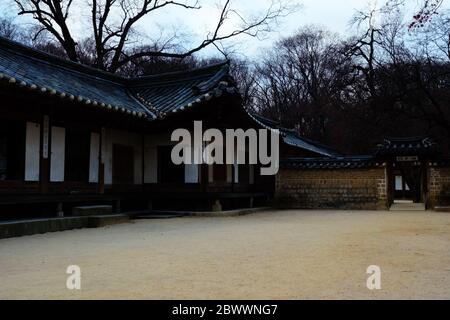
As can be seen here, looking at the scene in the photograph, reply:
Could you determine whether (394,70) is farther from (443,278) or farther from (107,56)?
(443,278)

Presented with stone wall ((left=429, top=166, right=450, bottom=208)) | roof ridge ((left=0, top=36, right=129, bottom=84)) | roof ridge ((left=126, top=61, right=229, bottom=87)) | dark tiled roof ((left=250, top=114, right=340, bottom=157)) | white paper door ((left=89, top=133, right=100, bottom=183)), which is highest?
roof ridge ((left=126, top=61, right=229, bottom=87))

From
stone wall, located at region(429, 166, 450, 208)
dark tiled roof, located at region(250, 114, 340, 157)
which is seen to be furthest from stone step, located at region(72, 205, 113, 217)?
dark tiled roof, located at region(250, 114, 340, 157)

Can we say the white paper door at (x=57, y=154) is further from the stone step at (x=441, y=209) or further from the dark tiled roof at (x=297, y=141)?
the dark tiled roof at (x=297, y=141)

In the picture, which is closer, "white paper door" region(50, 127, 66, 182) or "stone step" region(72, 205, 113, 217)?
"stone step" region(72, 205, 113, 217)

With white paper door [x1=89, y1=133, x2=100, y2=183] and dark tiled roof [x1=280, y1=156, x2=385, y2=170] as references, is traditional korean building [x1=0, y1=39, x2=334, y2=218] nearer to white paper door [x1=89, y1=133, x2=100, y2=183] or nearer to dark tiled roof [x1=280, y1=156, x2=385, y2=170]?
white paper door [x1=89, y1=133, x2=100, y2=183]

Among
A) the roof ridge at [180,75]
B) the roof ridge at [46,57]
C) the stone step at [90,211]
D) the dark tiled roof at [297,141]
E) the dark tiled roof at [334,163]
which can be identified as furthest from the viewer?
the dark tiled roof at [297,141]

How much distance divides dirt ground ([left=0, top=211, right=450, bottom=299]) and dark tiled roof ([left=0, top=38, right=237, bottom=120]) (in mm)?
3553

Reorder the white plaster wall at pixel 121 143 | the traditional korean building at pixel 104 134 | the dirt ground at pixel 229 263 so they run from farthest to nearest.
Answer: the white plaster wall at pixel 121 143
the traditional korean building at pixel 104 134
the dirt ground at pixel 229 263

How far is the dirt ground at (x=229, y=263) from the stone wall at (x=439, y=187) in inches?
340

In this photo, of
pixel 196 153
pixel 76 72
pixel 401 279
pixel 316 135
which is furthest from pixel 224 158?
pixel 316 135

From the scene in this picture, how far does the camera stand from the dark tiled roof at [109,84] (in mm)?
10375

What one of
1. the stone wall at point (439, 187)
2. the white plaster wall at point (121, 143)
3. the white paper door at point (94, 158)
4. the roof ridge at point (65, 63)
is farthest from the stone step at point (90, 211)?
the stone wall at point (439, 187)

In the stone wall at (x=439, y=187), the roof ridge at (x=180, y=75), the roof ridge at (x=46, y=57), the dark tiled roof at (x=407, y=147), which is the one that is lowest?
the stone wall at (x=439, y=187)

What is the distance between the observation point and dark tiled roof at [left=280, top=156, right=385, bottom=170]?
18.0 m
